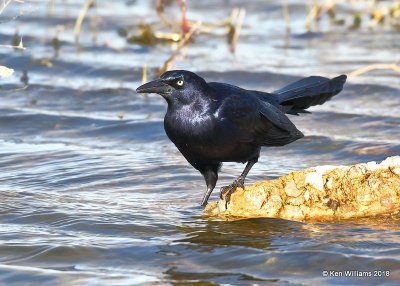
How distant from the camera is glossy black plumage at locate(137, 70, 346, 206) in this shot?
5.42m

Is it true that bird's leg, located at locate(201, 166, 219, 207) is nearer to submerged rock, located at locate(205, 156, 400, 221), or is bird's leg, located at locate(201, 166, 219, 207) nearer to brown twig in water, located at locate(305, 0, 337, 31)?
submerged rock, located at locate(205, 156, 400, 221)

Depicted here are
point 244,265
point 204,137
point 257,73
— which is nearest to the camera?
point 244,265

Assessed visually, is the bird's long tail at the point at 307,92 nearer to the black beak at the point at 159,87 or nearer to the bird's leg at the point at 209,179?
the bird's leg at the point at 209,179

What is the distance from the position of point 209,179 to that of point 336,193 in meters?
0.79

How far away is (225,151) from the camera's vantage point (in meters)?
5.52

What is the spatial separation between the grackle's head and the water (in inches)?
28.0

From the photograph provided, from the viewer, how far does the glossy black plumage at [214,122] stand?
5.42 metres

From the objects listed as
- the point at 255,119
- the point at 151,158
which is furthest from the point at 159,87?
the point at 151,158

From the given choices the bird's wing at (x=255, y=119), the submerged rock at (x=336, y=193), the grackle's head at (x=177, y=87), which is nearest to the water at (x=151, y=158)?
the submerged rock at (x=336, y=193)

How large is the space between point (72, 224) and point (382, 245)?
1694 millimetres

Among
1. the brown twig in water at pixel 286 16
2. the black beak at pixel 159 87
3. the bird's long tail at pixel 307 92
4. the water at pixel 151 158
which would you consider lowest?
the water at pixel 151 158

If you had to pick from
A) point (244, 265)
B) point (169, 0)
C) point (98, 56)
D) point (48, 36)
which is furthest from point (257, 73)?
point (244, 265)

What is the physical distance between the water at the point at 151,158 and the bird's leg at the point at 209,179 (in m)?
0.14

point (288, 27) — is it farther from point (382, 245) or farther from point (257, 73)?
point (382, 245)
